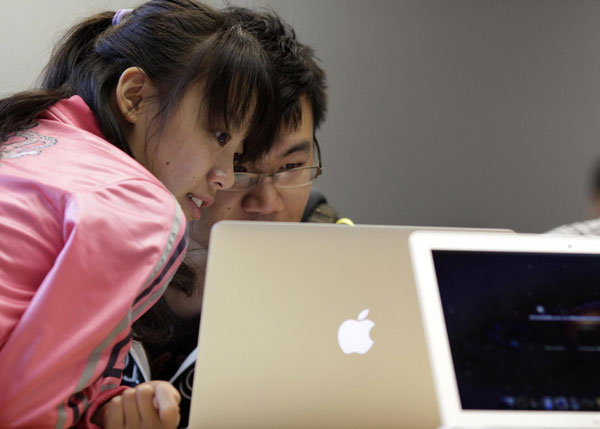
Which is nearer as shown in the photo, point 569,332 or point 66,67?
point 569,332

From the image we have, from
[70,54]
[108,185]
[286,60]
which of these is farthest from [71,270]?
[286,60]

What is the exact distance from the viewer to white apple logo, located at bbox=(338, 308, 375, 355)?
63 cm

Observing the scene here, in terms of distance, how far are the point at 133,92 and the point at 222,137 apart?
0.62 ft

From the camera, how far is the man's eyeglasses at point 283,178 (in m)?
1.35

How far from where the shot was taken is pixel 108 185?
637mm

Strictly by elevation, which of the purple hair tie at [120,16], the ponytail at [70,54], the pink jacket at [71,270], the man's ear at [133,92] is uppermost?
the purple hair tie at [120,16]

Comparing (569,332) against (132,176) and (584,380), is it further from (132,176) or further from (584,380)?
(132,176)

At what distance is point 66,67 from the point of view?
1.12m

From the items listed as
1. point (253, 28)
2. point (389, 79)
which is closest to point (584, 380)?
point (253, 28)

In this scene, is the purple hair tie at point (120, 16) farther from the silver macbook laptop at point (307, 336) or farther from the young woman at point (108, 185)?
the silver macbook laptop at point (307, 336)

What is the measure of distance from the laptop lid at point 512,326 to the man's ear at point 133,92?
0.65m

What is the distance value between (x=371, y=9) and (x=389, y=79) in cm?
30

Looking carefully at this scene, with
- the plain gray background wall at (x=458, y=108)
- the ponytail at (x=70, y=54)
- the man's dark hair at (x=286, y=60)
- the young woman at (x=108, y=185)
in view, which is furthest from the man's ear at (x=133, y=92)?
the plain gray background wall at (x=458, y=108)

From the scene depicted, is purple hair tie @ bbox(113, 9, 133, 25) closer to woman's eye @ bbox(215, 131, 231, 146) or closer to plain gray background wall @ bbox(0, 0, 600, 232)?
woman's eye @ bbox(215, 131, 231, 146)
